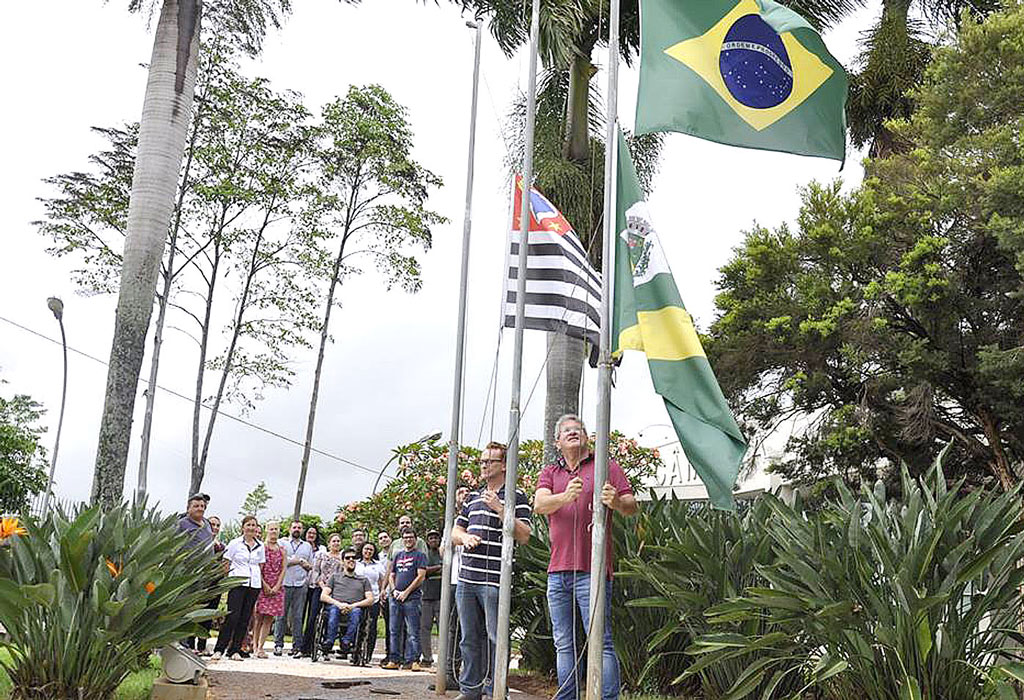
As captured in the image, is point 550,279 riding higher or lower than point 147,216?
lower

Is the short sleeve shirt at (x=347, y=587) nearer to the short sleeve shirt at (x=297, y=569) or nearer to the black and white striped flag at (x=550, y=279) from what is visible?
the short sleeve shirt at (x=297, y=569)

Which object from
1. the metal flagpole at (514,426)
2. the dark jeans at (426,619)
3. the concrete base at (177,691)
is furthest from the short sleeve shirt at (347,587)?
the concrete base at (177,691)

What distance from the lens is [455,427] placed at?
10422 mm

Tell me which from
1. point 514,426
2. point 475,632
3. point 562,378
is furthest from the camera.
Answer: point 562,378

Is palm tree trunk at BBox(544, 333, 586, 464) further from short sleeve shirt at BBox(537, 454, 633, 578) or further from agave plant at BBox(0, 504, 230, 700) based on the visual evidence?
agave plant at BBox(0, 504, 230, 700)

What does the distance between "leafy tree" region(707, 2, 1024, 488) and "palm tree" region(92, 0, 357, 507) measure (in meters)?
12.1

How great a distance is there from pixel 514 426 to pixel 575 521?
1.94 meters

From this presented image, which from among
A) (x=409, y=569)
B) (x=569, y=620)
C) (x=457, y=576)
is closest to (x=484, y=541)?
(x=457, y=576)

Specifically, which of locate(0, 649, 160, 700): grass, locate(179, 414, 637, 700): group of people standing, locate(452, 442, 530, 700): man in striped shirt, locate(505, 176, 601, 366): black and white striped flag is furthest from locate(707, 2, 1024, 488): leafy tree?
locate(0, 649, 160, 700): grass

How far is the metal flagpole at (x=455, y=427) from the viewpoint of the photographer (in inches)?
382

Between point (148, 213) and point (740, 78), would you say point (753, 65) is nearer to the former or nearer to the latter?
point (740, 78)

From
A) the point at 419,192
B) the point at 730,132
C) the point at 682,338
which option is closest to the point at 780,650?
the point at 682,338

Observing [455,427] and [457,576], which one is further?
[455,427]

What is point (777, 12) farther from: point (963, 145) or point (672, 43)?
point (963, 145)
